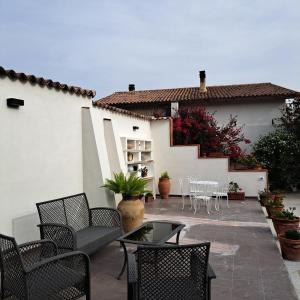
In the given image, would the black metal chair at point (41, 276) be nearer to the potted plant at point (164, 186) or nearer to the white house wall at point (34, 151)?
the white house wall at point (34, 151)

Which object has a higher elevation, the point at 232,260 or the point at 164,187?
the point at 164,187

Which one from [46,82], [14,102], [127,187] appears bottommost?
[127,187]

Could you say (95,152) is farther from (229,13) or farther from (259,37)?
(259,37)

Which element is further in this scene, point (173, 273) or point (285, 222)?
point (285, 222)

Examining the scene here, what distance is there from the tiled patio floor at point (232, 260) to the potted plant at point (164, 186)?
3.06m

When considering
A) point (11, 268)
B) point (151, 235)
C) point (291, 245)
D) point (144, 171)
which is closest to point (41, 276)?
point (11, 268)

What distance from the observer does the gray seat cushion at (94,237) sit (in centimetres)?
468

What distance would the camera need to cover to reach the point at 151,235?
16.3 feet

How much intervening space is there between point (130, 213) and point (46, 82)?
10.2ft

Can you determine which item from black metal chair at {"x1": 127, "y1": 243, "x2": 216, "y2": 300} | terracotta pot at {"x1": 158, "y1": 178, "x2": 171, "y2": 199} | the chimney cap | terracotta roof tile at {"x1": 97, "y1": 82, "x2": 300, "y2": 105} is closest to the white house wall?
black metal chair at {"x1": 127, "y1": 243, "x2": 216, "y2": 300}

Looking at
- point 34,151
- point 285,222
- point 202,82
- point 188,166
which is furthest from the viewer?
point 202,82

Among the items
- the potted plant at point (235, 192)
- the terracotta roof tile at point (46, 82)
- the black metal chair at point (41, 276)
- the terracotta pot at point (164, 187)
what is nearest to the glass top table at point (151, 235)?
the black metal chair at point (41, 276)

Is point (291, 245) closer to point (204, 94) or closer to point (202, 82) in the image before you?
point (204, 94)

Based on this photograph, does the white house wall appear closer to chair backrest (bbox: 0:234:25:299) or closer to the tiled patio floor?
the tiled patio floor
